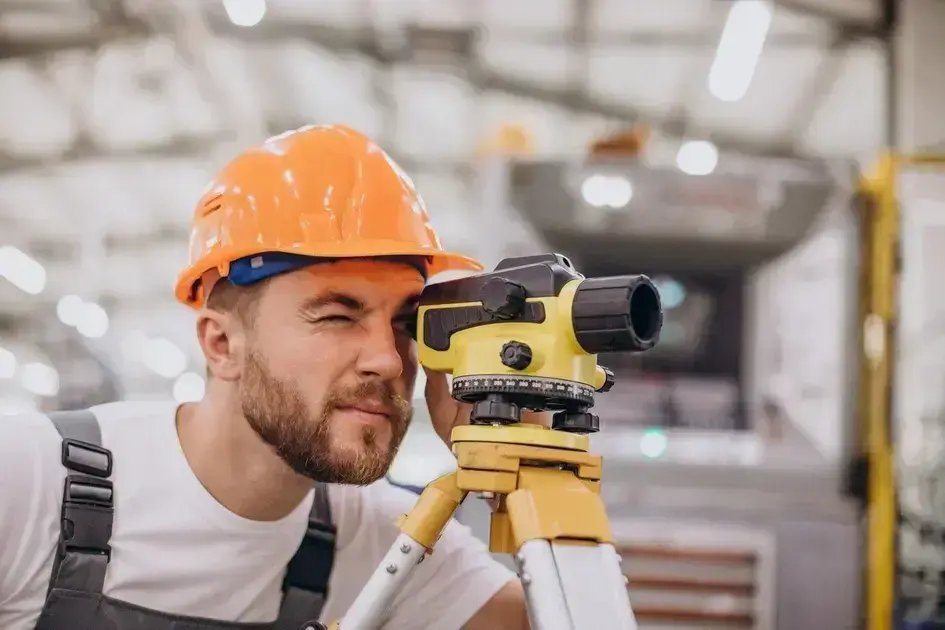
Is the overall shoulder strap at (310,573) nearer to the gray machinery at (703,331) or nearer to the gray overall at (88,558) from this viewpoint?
the gray overall at (88,558)

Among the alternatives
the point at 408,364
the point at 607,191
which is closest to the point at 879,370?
the point at 607,191

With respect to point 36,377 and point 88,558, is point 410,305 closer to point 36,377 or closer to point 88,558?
point 88,558

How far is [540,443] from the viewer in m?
0.93

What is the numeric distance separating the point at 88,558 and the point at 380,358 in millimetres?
491

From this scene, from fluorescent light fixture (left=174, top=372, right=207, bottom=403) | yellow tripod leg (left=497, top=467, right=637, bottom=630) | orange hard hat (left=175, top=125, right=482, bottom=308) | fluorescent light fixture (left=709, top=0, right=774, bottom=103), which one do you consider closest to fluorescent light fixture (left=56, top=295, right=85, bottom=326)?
fluorescent light fixture (left=174, top=372, right=207, bottom=403)

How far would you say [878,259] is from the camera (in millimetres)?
2336

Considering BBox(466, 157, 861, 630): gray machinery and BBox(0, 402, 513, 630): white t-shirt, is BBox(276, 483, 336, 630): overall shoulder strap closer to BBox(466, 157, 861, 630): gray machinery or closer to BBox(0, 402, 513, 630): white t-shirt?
BBox(0, 402, 513, 630): white t-shirt

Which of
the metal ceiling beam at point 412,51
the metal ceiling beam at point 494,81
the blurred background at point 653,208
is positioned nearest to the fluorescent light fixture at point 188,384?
the blurred background at point 653,208

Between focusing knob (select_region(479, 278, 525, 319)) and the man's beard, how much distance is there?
0.26 m

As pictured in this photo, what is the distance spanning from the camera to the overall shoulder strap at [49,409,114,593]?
46.8 inches

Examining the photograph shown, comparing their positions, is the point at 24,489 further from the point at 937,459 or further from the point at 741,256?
the point at 937,459

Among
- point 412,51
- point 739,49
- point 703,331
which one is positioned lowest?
point 703,331

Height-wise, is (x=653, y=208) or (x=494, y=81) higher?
(x=494, y=81)

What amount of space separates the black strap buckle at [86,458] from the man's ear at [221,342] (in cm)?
19
